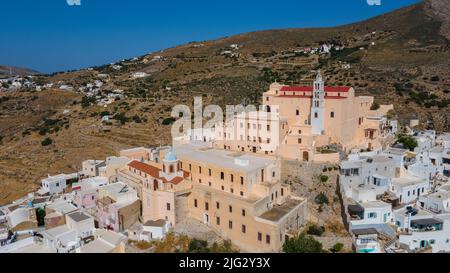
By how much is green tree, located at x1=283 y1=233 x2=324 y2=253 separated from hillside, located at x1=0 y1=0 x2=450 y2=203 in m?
29.7

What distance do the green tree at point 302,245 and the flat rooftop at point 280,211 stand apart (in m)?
1.39

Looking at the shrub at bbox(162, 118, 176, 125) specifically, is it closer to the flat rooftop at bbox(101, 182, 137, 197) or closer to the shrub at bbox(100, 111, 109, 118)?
the shrub at bbox(100, 111, 109, 118)

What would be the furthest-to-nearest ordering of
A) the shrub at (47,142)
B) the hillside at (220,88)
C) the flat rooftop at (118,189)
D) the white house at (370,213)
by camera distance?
the shrub at (47,142)
the hillside at (220,88)
the flat rooftop at (118,189)
the white house at (370,213)

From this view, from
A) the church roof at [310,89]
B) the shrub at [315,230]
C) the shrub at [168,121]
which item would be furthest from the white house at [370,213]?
the shrub at [168,121]

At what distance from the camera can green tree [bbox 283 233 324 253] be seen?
19.6 metres

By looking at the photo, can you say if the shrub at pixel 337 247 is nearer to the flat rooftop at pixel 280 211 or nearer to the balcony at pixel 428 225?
the flat rooftop at pixel 280 211

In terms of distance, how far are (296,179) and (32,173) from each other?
32.3 meters

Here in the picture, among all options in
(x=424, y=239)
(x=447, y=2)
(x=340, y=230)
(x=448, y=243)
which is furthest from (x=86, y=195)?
(x=447, y=2)

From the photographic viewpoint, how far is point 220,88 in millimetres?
65250

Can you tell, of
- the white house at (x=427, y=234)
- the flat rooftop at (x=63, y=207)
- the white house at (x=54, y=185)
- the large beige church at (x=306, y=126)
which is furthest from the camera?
the white house at (x=54, y=185)

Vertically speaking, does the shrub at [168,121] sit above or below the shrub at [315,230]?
above

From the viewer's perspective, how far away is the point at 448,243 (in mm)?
23656

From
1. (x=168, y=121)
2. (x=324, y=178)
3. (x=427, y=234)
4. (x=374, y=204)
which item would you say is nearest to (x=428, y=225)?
(x=427, y=234)

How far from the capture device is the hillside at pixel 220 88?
159 feet
